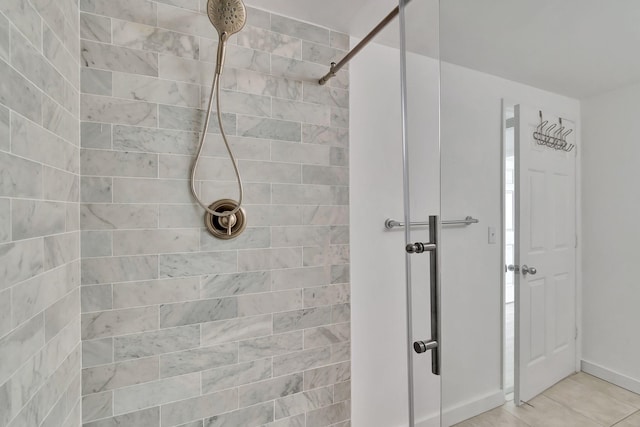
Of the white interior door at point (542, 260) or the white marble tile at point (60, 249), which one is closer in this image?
the white interior door at point (542, 260)

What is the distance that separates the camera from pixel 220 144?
1275mm

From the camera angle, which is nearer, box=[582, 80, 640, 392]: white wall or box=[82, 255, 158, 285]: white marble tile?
box=[582, 80, 640, 392]: white wall

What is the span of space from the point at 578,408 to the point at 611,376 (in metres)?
0.11

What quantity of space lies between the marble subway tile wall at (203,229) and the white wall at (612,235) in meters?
1.02

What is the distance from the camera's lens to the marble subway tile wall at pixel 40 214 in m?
0.66

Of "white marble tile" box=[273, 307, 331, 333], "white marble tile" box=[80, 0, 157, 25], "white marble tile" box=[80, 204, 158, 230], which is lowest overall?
"white marble tile" box=[273, 307, 331, 333]

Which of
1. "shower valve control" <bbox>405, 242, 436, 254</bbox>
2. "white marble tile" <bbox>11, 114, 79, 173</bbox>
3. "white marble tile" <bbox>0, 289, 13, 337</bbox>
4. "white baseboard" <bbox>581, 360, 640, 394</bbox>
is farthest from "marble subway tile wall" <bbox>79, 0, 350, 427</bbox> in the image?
"white baseboard" <bbox>581, 360, 640, 394</bbox>

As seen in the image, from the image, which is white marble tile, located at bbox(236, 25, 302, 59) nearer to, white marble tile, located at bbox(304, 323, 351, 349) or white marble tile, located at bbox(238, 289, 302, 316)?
white marble tile, located at bbox(238, 289, 302, 316)

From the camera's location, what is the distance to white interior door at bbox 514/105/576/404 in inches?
24.9

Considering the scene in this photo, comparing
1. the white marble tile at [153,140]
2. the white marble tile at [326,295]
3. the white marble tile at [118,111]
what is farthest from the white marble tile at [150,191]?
the white marble tile at [326,295]

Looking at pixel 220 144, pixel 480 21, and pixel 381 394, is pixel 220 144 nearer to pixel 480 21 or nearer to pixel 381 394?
pixel 480 21

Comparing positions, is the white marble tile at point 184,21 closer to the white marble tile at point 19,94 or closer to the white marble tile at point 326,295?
the white marble tile at point 19,94

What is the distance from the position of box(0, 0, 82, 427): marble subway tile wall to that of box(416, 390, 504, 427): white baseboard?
1084 mm

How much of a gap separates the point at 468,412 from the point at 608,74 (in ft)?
2.84
